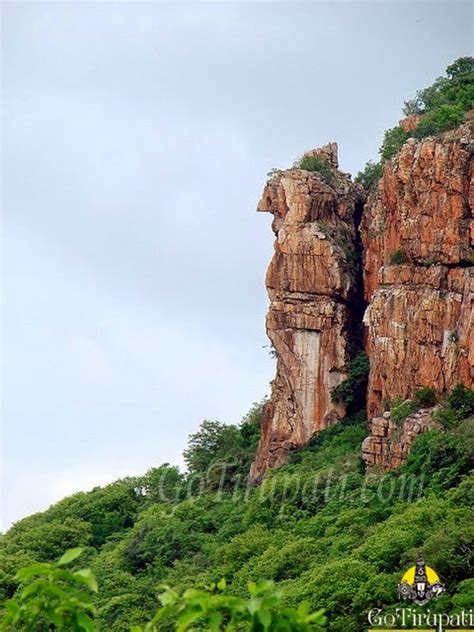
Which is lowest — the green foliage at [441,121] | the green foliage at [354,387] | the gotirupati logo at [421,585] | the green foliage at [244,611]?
the green foliage at [244,611]

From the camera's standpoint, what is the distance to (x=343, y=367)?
37.5m

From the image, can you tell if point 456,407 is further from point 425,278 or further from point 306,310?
point 306,310

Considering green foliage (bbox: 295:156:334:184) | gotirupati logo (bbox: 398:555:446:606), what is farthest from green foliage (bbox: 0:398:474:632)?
green foliage (bbox: 295:156:334:184)

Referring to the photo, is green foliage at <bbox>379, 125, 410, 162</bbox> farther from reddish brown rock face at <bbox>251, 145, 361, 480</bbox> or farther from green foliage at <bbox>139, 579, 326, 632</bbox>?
green foliage at <bbox>139, 579, 326, 632</bbox>

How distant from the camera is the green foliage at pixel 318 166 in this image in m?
39.0

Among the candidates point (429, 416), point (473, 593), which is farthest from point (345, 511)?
point (473, 593)

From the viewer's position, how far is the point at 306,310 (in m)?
37.7

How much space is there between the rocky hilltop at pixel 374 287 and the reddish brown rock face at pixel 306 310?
26mm

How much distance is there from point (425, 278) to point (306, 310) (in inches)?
188

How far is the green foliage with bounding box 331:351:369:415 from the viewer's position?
3700 cm

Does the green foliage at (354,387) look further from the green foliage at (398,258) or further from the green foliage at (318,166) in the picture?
the green foliage at (318,166)

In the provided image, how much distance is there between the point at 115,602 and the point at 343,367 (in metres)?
9.80

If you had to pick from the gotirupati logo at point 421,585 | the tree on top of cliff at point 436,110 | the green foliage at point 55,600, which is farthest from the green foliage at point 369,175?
the green foliage at point 55,600

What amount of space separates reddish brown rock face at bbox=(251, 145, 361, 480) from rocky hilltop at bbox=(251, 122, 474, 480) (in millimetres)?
26
